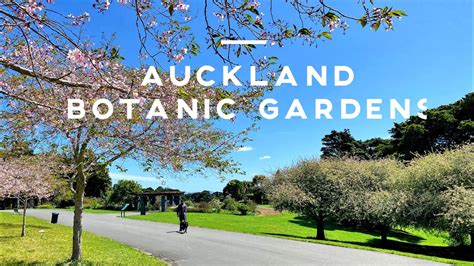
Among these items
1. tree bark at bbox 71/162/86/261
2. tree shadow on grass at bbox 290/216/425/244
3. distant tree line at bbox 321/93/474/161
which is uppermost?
distant tree line at bbox 321/93/474/161

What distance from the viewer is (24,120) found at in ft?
30.0

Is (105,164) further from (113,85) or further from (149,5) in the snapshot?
(149,5)

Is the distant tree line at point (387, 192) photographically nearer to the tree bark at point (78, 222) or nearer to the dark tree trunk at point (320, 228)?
the dark tree trunk at point (320, 228)

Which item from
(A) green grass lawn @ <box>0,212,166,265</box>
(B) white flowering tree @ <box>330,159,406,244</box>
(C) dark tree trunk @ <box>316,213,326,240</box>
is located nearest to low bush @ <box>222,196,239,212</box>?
(B) white flowering tree @ <box>330,159,406,244</box>

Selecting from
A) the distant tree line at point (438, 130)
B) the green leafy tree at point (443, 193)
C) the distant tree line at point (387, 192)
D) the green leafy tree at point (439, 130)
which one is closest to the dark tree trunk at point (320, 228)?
the distant tree line at point (387, 192)

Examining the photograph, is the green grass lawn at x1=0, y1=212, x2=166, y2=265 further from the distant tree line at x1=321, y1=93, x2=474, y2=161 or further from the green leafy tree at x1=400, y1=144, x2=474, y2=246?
the distant tree line at x1=321, y1=93, x2=474, y2=161

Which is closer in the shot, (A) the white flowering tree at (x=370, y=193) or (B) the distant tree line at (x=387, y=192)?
(B) the distant tree line at (x=387, y=192)

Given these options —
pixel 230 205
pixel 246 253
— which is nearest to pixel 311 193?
pixel 246 253

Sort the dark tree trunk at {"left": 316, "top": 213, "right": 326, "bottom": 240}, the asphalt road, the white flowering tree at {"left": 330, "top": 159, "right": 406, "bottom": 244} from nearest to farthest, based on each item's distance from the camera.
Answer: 1. the asphalt road
2. the white flowering tree at {"left": 330, "top": 159, "right": 406, "bottom": 244}
3. the dark tree trunk at {"left": 316, "top": 213, "right": 326, "bottom": 240}

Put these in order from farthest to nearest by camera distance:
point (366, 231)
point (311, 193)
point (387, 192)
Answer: point (366, 231) < point (311, 193) < point (387, 192)

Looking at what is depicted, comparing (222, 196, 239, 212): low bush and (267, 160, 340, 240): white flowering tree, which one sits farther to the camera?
(222, 196, 239, 212): low bush

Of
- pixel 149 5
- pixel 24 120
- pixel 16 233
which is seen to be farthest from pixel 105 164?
pixel 16 233

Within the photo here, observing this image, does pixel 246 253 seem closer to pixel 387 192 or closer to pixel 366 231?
pixel 387 192

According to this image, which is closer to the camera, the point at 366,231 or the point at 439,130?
the point at 366,231
